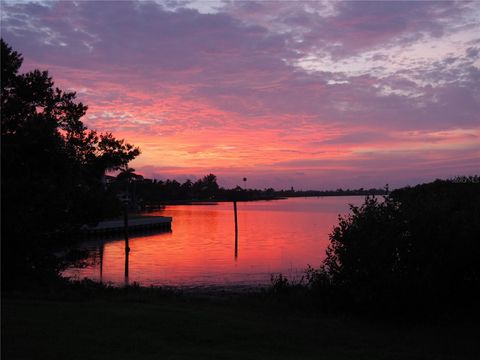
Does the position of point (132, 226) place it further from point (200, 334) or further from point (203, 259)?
point (200, 334)

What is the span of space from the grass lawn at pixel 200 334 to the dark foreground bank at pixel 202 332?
0.02m

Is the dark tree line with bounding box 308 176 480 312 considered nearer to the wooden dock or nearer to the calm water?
the calm water

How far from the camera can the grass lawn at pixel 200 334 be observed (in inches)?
376

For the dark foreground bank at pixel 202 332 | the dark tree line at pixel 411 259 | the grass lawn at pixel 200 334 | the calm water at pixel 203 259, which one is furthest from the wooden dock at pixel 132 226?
the grass lawn at pixel 200 334

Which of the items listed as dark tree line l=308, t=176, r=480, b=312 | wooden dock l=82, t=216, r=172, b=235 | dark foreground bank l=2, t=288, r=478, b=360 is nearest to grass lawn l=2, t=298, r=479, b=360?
dark foreground bank l=2, t=288, r=478, b=360

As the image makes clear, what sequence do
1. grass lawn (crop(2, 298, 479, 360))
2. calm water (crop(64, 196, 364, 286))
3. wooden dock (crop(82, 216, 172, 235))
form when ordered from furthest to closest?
1. wooden dock (crop(82, 216, 172, 235))
2. calm water (crop(64, 196, 364, 286))
3. grass lawn (crop(2, 298, 479, 360))

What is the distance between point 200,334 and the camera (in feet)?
37.1

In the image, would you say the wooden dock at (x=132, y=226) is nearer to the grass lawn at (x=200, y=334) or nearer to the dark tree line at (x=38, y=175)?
the dark tree line at (x=38, y=175)

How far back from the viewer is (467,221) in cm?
1606

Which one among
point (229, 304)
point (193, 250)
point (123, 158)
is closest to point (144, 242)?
point (193, 250)

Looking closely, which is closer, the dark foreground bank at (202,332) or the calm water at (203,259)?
the dark foreground bank at (202,332)

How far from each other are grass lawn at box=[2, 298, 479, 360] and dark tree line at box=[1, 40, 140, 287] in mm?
3795

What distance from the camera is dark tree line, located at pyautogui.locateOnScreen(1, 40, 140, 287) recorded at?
54.8ft

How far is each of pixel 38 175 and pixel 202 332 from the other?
30.4 ft
